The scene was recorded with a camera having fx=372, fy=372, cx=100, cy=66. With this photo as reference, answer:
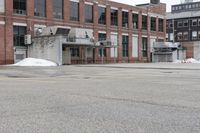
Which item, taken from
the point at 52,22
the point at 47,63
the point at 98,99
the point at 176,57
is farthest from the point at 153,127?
the point at 176,57

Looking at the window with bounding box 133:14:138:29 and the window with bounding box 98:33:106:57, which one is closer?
the window with bounding box 98:33:106:57

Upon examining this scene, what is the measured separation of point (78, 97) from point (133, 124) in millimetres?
5125

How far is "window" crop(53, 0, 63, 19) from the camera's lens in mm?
59006

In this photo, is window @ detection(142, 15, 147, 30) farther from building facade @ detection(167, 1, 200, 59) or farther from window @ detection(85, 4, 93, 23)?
building facade @ detection(167, 1, 200, 59)

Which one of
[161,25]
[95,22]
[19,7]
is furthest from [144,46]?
[19,7]

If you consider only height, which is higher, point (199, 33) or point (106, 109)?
point (199, 33)

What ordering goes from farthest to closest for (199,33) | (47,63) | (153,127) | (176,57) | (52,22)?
(199,33) → (176,57) → (52,22) → (47,63) → (153,127)

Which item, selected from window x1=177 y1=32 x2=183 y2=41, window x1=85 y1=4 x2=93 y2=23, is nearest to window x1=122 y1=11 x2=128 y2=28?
window x1=85 y1=4 x2=93 y2=23

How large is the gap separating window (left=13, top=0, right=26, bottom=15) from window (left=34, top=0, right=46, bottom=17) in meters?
2.23

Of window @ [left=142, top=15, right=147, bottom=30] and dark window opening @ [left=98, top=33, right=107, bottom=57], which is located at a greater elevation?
window @ [left=142, top=15, right=147, bottom=30]

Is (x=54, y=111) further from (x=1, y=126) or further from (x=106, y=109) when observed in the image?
(x=1, y=126)

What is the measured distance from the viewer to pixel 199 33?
341 feet

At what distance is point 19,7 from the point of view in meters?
53.9

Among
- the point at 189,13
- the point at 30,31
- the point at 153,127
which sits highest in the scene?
the point at 189,13
